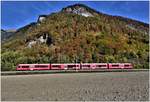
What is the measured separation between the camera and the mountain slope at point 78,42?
3184 inches

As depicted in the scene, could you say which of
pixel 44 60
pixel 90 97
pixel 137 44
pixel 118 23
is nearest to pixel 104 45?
pixel 137 44

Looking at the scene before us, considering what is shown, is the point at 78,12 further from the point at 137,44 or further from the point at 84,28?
the point at 137,44

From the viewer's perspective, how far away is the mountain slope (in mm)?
80875

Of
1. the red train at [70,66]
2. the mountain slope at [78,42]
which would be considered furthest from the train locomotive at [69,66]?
the mountain slope at [78,42]

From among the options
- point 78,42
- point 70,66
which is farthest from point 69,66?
point 78,42

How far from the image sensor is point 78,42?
104 meters

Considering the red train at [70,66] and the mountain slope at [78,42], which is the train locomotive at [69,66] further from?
the mountain slope at [78,42]

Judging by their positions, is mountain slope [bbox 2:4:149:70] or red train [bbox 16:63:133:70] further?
mountain slope [bbox 2:4:149:70]

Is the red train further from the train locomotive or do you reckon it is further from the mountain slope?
the mountain slope

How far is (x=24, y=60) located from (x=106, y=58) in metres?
20.6

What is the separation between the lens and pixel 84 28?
11988 cm

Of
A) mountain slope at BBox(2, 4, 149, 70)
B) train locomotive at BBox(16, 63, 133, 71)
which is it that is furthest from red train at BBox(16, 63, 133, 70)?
mountain slope at BBox(2, 4, 149, 70)

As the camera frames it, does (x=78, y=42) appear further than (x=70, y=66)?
Yes

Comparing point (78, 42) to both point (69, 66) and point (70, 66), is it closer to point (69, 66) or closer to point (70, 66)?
point (70, 66)
